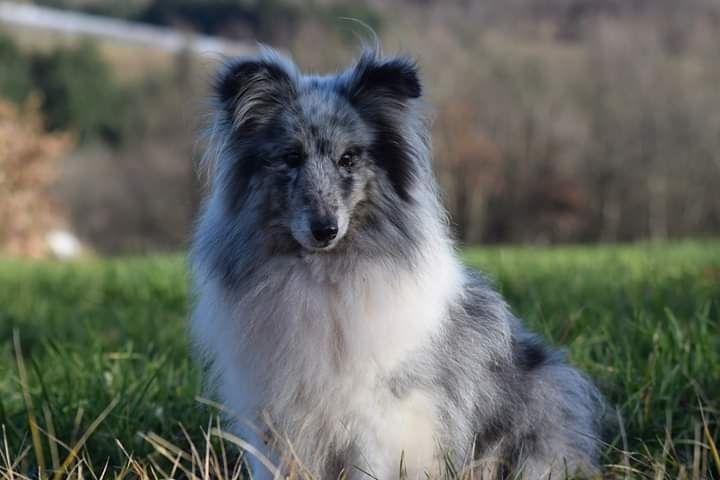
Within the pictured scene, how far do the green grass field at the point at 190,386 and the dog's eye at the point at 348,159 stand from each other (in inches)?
40.6

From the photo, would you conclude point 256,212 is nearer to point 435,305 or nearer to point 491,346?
point 435,305

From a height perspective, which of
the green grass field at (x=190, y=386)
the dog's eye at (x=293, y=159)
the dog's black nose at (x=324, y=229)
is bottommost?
the green grass field at (x=190, y=386)

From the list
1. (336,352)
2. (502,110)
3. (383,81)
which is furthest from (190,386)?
(502,110)

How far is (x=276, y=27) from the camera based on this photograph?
34.9 m

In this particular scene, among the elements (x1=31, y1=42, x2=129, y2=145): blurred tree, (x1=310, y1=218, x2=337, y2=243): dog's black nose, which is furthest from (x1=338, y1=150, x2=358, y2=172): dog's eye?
(x1=31, y1=42, x2=129, y2=145): blurred tree

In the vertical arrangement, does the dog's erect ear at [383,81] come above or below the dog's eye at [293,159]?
above

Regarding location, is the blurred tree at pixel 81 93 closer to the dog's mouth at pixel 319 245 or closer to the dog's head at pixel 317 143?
the dog's head at pixel 317 143

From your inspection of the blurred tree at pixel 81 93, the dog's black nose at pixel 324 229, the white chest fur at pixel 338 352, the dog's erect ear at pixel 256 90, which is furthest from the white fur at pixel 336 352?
the blurred tree at pixel 81 93

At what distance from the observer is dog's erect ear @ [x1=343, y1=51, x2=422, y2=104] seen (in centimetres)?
340

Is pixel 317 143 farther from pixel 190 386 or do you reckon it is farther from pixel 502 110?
pixel 502 110

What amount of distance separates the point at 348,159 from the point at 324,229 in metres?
0.34

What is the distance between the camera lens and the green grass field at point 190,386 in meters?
3.38

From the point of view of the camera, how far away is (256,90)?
11.1ft

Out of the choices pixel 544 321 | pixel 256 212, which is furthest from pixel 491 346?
pixel 544 321
